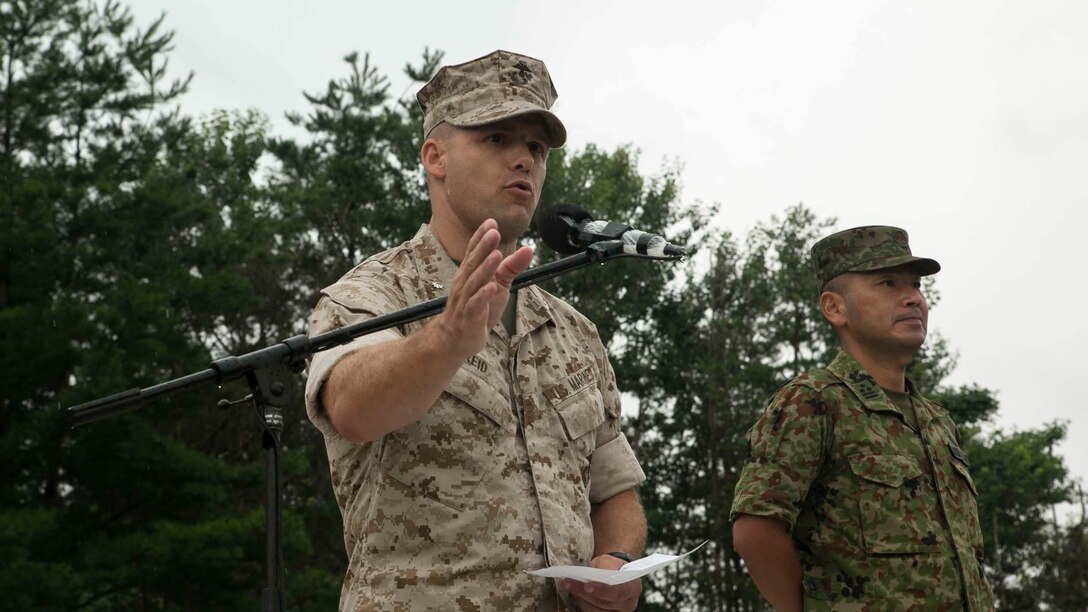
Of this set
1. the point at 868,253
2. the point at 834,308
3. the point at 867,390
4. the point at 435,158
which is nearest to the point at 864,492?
the point at 867,390

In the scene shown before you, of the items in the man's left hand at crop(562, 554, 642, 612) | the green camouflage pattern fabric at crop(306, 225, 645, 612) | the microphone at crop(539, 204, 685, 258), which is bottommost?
the man's left hand at crop(562, 554, 642, 612)

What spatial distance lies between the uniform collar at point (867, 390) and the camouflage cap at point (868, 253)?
355 millimetres

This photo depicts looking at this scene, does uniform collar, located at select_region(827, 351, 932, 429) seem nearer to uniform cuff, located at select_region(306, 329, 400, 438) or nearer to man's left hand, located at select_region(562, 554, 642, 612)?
man's left hand, located at select_region(562, 554, 642, 612)

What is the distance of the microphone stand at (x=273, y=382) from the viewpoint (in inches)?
105

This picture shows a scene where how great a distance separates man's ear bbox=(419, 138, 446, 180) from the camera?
3.50 meters

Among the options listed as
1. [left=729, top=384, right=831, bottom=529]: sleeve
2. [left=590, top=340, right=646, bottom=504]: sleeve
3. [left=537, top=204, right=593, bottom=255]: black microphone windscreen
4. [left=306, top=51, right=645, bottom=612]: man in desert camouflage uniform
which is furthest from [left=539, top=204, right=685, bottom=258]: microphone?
[left=729, top=384, right=831, bottom=529]: sleeve

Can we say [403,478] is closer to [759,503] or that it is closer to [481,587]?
[481,587]

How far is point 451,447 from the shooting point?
3.15 meters

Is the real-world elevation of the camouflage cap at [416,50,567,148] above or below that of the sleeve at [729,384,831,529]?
above

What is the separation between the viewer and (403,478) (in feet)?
10.2

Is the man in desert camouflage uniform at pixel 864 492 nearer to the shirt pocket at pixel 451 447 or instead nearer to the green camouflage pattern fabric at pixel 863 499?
the green camouflage pattern fabric at pixel 863 499

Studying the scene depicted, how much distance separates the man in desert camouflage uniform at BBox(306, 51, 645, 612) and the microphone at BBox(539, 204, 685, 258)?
8.1 inches

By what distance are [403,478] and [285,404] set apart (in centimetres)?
45

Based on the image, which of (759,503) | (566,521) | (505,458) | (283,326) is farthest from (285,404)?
(283,326)
